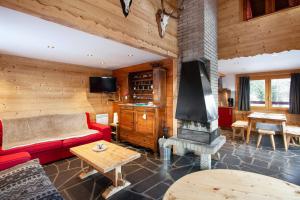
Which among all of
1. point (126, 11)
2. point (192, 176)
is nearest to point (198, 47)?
point (126, 11)

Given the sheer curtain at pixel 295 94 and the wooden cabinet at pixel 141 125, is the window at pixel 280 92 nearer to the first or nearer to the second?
the sheer curtain at pixel 295 94

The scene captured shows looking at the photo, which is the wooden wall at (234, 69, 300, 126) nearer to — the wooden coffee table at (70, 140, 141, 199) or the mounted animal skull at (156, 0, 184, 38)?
the mounted animal skull at (156, 0, 184, 38)

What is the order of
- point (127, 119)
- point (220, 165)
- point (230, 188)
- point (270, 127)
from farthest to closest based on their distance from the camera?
point (270, 127) → point (127, 119) → point (220, 165) → point (230, 188)

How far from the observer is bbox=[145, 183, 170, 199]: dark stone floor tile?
2277mm

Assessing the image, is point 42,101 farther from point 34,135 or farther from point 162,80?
point 162,80

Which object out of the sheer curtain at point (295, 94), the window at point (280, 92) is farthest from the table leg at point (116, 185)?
the window at point (280, 92)

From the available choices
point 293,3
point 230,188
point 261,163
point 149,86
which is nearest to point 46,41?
point 149,86

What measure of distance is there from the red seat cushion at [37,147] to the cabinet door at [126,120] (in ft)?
5.42

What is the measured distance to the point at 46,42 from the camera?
2.80 m

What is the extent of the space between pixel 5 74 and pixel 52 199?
11.1 ft

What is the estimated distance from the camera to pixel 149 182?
260cm

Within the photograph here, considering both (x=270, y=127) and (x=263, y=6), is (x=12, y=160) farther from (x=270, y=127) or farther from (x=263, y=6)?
(x=270, y=127)

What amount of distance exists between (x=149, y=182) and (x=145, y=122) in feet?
5.22

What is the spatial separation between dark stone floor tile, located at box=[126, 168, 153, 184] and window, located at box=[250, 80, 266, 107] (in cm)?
532
